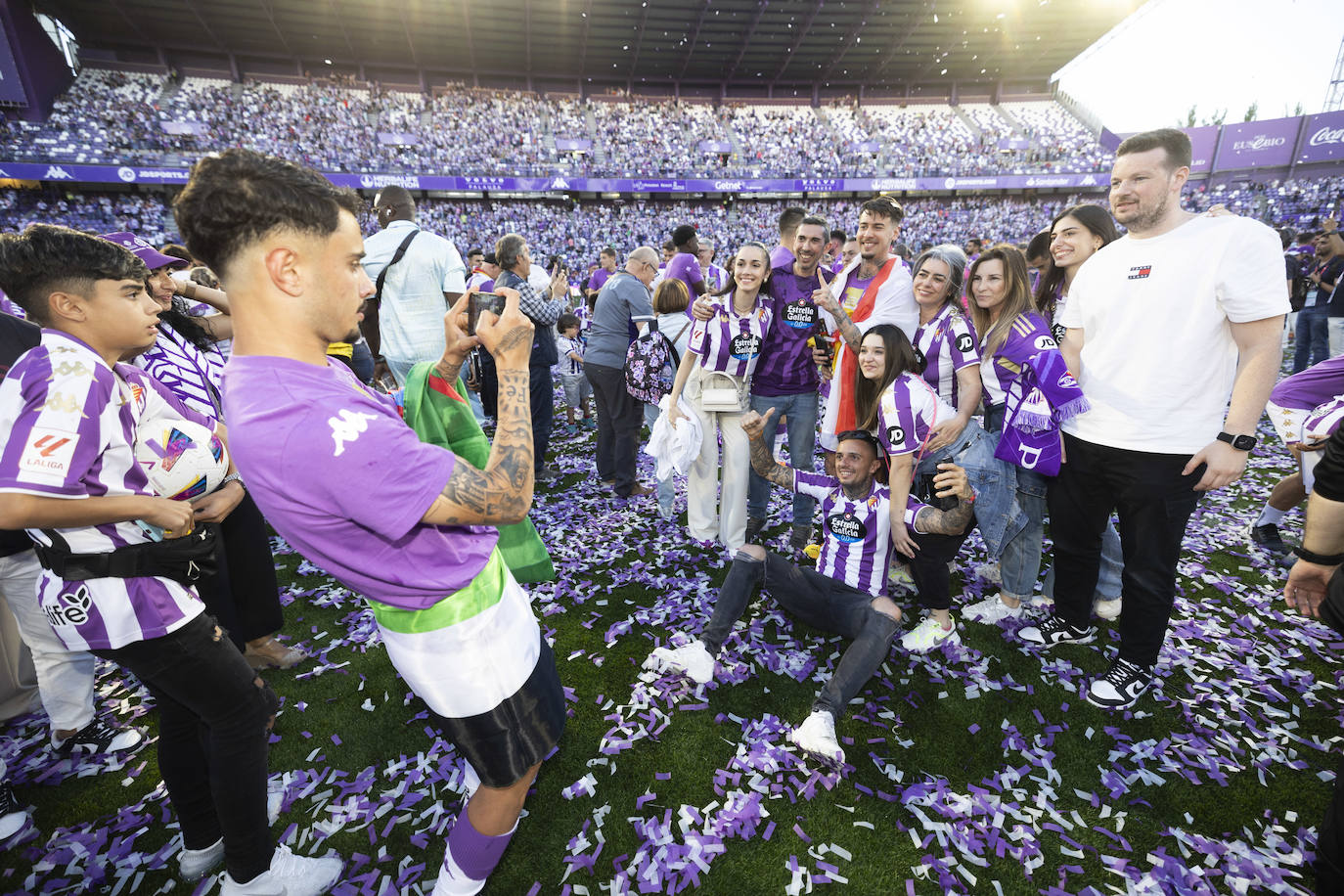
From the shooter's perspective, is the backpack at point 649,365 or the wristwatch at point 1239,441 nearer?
the wristwatch at point 1239,441

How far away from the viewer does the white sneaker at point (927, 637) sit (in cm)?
363

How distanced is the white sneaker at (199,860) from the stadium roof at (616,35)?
38.5 m

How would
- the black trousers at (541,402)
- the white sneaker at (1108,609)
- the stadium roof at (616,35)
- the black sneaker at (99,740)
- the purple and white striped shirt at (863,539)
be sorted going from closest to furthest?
the black sneaker at (99,740)
the purple and white striped shirt at (863,539)
the white sneaker at (1108,609)
the black trousers at (541,402)
the stadium roof at (616,35)

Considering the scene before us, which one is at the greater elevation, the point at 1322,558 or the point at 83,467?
the point at 83,467

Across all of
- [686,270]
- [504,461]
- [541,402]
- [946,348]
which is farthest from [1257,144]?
[504,461]

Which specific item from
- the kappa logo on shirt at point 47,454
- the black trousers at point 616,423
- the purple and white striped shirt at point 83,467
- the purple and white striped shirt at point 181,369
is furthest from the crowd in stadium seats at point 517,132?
the kappa logo on shirt at point 47,454

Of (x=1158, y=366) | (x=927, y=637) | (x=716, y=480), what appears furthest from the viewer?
(x=716, y=480)

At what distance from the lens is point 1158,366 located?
111 inches

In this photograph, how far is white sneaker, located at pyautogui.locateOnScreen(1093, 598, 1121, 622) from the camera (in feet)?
12.7

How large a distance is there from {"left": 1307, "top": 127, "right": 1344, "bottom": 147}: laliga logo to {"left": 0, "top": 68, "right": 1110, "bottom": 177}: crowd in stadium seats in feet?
35.6

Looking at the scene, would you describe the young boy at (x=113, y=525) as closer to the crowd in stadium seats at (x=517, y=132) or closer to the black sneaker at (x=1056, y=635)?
the black sneaker at (x=1056, y=635)

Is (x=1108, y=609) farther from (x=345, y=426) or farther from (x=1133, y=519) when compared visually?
(x=345, y=426)

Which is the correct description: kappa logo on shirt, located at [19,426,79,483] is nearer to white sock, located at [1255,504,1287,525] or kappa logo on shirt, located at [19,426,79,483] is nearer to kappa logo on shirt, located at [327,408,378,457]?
kappa logo on shirt, located at [327,408,378,457]

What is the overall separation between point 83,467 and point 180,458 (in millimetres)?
458
